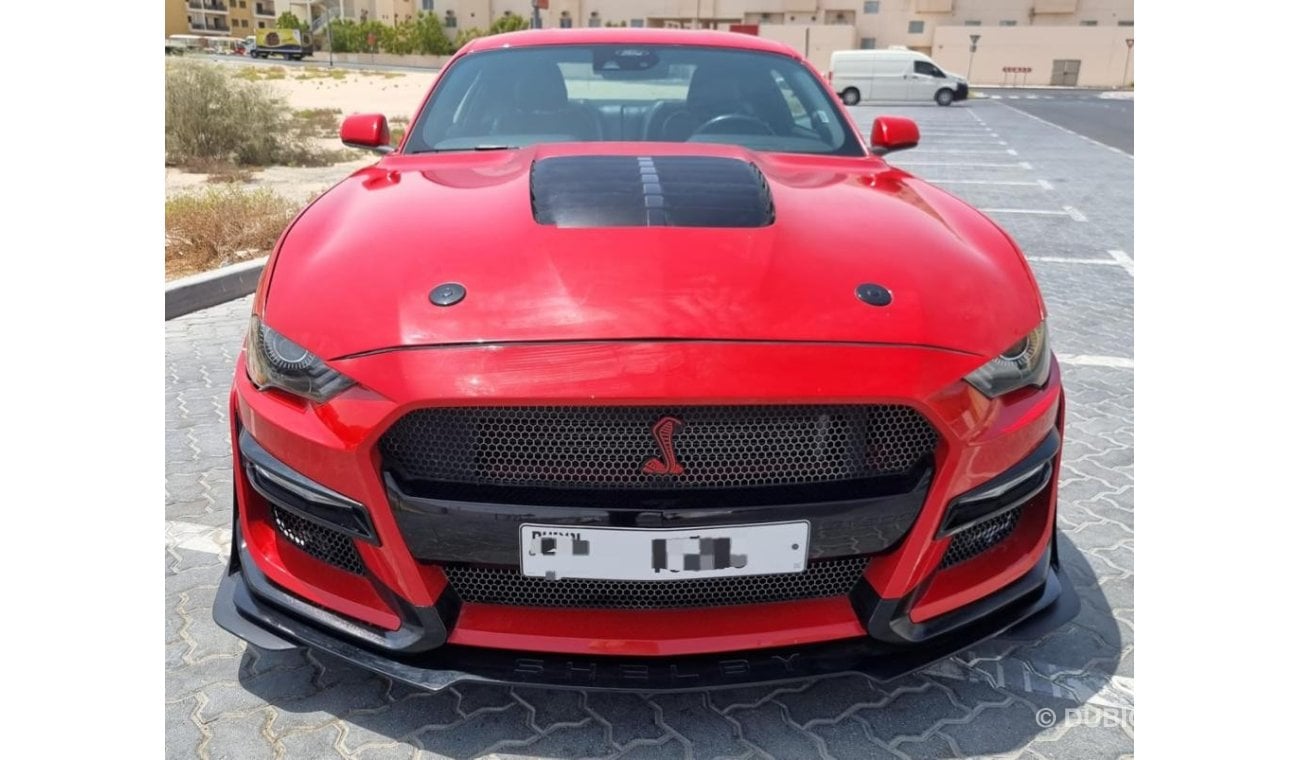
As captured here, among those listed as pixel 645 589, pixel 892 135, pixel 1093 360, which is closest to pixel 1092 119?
pixel 1093 360

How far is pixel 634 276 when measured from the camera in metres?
1.78

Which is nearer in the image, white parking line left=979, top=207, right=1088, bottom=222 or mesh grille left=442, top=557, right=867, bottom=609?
mesh grille left=442, top=557, right=867, bottom=609

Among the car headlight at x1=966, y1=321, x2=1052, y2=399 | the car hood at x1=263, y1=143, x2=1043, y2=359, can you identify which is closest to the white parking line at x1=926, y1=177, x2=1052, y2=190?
the car hood at x1=263, y1=143, x2=1043, y2=359

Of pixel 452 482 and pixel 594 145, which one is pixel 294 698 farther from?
pixel 594 145

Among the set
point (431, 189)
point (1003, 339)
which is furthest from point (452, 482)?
point (1003, 339)

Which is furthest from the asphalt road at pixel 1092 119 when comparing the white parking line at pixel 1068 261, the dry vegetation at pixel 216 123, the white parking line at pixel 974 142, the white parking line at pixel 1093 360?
the dry vegetation at pixel 216 123

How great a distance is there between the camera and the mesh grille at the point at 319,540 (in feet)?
5.91

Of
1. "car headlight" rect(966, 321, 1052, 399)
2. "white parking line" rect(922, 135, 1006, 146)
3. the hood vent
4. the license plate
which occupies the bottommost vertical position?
the license plate

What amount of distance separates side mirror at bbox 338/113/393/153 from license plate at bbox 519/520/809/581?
6.93 ft

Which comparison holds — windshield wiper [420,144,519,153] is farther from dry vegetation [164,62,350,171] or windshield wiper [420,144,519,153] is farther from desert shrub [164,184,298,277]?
dry vegetation [164,62,350,171]

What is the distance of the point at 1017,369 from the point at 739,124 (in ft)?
5.29

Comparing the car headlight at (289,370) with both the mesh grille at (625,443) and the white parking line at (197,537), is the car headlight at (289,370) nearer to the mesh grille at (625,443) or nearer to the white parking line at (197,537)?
the mesh grille at (625,443)

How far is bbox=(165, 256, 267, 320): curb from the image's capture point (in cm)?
521

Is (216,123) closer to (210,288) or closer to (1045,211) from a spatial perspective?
(210,288)
